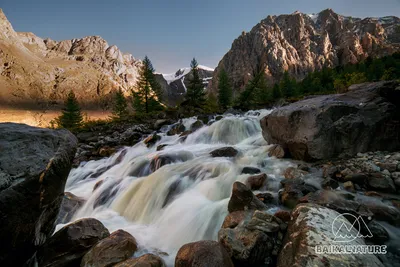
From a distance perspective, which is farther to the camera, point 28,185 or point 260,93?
point 260,93

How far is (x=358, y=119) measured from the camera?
8.07 m

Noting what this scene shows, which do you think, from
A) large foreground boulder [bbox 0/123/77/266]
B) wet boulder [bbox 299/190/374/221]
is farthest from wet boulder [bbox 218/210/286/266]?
large foreground boulder [bbox 0/123/77/266]

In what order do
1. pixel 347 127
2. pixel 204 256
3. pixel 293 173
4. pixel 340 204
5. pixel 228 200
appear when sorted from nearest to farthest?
pixel 204 256 → pixel 340 204 → pixel 228 200 → pixel 293 173 → pixel 347 127

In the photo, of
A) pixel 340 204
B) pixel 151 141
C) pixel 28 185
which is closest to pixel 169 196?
pixel 28 185

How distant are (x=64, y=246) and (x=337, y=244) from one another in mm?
5393

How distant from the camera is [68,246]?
4164mm

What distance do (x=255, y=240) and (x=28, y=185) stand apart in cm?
444

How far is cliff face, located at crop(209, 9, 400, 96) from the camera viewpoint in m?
127

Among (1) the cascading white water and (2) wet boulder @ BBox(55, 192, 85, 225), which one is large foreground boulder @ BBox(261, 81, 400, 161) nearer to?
(1) the cascading white water

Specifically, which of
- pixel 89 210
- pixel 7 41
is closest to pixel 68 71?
pixel 7 41

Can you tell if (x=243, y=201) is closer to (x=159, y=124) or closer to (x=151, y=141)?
(x=151, y=141)

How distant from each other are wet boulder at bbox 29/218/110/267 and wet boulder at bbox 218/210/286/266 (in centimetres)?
308

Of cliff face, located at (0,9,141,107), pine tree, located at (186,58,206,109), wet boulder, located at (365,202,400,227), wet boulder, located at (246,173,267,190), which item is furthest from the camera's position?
cliff face, located at (0,9,141,107)

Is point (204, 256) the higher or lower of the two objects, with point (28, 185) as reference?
lower
